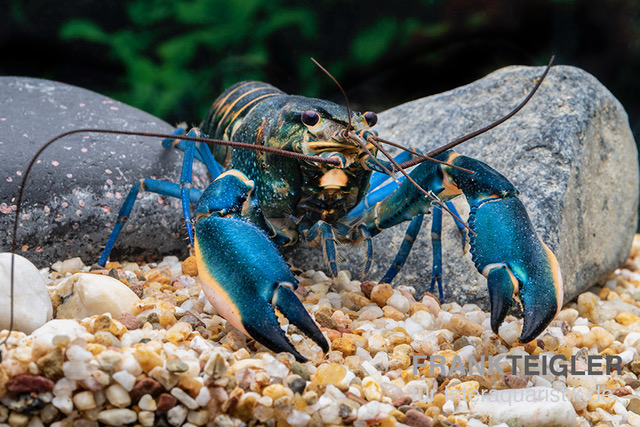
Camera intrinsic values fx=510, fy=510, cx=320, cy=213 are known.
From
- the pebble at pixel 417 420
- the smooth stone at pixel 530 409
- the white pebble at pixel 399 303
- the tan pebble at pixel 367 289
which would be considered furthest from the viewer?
the tan pebble at pixel 367 289

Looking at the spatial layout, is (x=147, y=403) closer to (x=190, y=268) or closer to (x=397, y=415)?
(x=397, y=415)

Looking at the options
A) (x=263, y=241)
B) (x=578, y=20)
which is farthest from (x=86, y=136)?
(x=578, y=20)

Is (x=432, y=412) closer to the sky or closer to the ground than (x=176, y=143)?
closer to the ground

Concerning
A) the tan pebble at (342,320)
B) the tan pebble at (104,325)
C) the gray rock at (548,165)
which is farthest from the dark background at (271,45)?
the tan pebble at (104,325)

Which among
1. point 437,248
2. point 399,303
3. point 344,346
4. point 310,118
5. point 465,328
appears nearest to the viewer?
point 344,346

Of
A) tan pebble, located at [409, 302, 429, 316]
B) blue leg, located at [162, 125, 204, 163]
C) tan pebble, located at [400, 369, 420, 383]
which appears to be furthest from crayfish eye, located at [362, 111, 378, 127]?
blue leg, located at [162, 125, 204, 163]

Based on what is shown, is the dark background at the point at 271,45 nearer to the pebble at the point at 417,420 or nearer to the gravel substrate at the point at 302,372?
the gravel substrate at the point at 302,372

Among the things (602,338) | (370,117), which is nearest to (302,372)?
(370,117)
